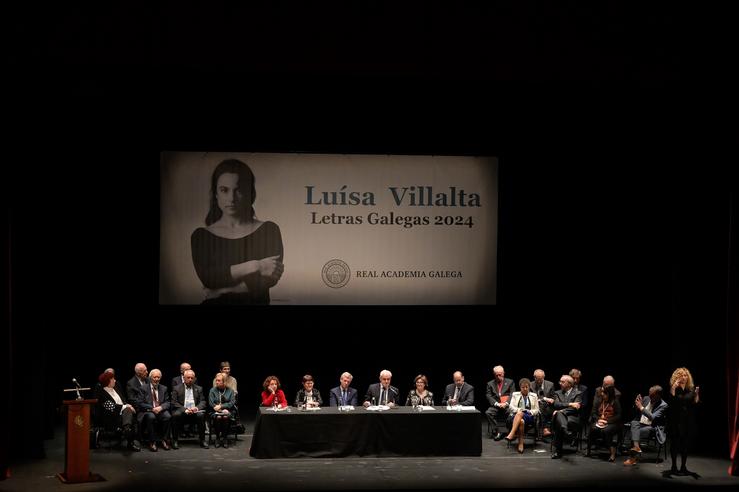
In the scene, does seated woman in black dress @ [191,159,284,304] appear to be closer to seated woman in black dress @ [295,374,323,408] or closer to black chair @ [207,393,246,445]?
black chair @ [207,393,246,445]

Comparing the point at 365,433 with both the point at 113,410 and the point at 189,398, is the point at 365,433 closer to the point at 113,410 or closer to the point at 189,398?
the point at 189,398

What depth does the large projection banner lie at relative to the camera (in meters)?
11.9

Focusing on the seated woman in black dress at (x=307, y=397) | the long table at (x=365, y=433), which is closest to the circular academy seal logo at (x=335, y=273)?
the seated woman in black dress at (x=307, y=397)

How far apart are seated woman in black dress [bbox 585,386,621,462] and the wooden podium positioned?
212 inches

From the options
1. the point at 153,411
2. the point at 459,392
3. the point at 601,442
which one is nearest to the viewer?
the point at 153,411

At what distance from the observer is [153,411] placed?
423 inches

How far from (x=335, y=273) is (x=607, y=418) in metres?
3.82

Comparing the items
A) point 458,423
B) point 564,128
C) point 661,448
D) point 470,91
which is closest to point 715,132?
point 564,128

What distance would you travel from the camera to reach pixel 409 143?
1220 centimetres

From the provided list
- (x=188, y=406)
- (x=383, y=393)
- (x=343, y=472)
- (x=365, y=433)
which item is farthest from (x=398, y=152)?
(x=343, y=472)

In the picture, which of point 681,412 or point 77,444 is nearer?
point 77,444

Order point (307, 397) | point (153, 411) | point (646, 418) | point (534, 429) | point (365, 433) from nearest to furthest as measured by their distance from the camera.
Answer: point (365, 433) → point (646, 418) → point (307, 397) → point (153, 411) → point (534, 429)

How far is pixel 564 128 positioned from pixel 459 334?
3137 millimetres

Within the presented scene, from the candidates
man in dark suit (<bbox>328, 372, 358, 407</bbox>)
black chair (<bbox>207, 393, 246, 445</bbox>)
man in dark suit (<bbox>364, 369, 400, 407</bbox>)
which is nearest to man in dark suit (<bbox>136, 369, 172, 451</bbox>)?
black chair (<bbox>207, 393, 246, 445</bbox>)
